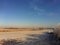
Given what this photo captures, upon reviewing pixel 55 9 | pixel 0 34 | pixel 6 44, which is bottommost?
pixel 6 44

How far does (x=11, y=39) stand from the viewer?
143 centimetres

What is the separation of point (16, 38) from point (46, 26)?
37 cm

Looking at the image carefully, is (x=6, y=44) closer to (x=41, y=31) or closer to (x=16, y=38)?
(x=16, y=38)

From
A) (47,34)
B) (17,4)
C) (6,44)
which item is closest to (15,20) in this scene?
(17,4)

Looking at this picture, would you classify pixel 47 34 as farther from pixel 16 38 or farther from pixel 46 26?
pixel 16 38

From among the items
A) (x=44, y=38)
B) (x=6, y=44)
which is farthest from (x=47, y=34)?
(x=6, y=44)

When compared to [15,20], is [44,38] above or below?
below

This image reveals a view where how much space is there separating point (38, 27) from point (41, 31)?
57mm

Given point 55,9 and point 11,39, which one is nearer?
point 11,39

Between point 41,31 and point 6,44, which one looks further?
point 41,31

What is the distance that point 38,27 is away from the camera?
1527 mm

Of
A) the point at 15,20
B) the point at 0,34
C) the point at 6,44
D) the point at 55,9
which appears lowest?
the point at 6,44

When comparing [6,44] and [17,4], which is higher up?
[17,4]

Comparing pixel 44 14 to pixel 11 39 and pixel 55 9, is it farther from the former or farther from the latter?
pixel 11 39
